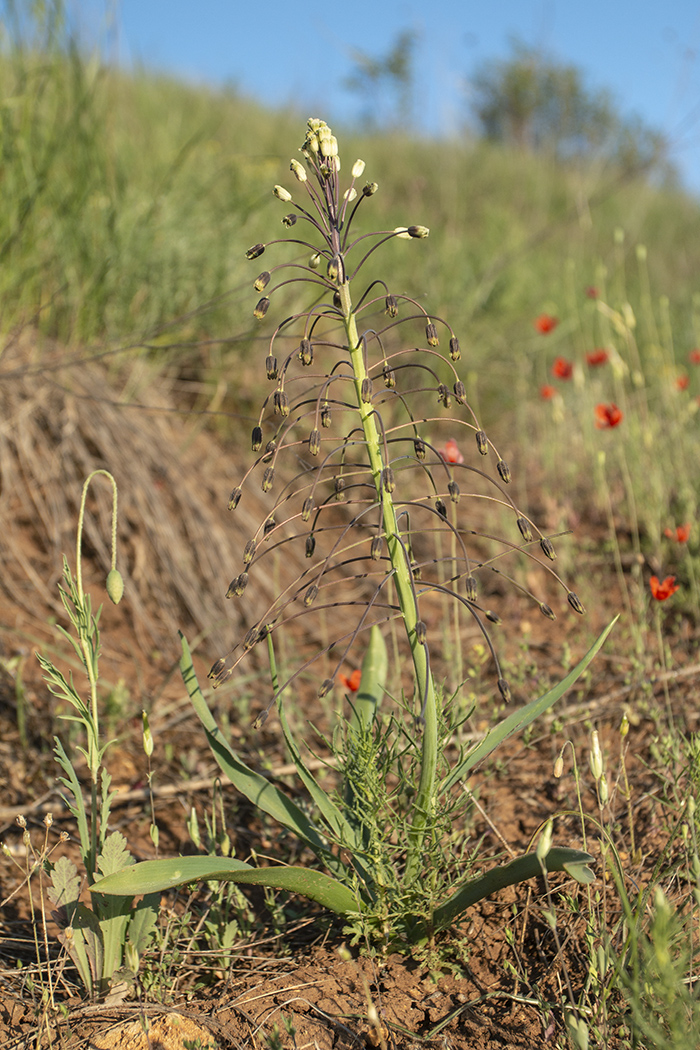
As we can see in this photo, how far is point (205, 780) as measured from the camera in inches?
78.6

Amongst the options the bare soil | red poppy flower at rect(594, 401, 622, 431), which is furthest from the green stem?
red poppy flower at rect(594, 401, 622, 431)

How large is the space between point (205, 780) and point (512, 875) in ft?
3.11

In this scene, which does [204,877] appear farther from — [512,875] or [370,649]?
[370,649]

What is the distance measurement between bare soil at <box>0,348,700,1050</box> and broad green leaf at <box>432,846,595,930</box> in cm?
5

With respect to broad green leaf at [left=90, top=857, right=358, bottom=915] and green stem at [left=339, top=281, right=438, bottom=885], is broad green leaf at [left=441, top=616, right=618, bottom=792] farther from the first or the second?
broad green leaf at [left=90, top=857, right=358, bottom=915]

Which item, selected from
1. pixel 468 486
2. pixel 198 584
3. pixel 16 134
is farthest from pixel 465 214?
pixel 198 584

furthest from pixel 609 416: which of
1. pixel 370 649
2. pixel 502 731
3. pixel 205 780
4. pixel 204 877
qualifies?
pixel 204 877

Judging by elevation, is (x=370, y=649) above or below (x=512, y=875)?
above

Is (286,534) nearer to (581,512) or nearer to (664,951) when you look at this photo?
(581,512)

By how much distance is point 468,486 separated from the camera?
12.2 ft

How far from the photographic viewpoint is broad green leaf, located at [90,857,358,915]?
1204 millimetres

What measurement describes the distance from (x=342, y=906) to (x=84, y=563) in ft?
5.69

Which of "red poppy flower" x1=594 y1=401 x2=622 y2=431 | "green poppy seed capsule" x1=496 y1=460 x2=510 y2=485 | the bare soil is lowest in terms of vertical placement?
the bare soil

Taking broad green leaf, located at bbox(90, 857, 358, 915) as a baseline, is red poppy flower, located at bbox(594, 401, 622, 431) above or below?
above
